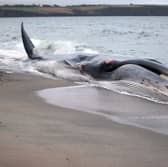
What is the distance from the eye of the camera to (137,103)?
7.96 metres

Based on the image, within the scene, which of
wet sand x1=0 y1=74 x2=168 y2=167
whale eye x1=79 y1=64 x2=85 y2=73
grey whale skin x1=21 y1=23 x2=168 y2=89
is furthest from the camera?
whale eye x1=79 y1=64 x2=85 y2=73

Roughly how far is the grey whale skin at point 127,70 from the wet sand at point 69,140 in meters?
3.78

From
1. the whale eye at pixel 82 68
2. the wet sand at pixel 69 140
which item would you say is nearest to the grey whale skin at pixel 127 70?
the whale eye at pixel 82 68

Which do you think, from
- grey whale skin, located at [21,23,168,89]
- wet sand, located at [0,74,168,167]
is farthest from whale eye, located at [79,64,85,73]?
wet sand, located at [0,74,168,167]

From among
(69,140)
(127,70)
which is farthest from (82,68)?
(69,140)

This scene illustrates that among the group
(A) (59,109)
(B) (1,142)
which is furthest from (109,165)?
(A) (59,109)

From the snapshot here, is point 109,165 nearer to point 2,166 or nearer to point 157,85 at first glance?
point 2,166

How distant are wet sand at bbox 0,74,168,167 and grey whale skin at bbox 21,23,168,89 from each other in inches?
149

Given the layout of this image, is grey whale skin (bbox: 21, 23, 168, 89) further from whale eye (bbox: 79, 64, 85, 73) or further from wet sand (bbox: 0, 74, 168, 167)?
wet sand (bbox: 0, 74, 168, 167)

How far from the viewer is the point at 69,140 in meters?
5.07

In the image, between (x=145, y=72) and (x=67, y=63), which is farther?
(x=67, y=63)

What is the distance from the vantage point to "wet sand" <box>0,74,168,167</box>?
438 cm

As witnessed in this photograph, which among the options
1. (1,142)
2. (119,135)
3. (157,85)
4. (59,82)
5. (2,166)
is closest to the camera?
(2,166)

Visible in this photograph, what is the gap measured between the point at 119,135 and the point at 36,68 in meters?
8.96
